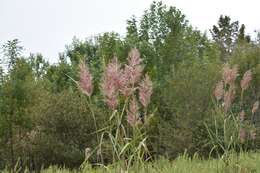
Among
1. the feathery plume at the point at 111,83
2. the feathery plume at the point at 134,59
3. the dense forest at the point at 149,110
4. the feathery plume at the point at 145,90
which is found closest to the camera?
the feathery plume at the point at 111,83

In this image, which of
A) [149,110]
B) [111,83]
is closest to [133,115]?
[111,83]

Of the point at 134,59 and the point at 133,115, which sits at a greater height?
the point at 134,59

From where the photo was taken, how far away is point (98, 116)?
2227 centimetres

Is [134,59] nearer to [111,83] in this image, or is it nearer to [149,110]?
[111,83]

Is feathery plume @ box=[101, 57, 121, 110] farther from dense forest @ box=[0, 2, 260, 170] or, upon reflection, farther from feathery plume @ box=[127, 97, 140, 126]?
dense forest @ box=[0, 2, 260, 170]

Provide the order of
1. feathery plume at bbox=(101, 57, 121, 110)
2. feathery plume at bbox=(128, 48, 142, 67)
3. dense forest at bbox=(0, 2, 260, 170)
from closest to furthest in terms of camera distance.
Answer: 1. feathery plume at bbox=(101, 57, 121, 110)
2. feathery plume at bbox=(128, 48, 142, 67)
3. dense forest at bbox=(0, 2, 260, 170)

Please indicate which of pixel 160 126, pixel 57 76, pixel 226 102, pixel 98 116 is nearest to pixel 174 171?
pixel 226 102

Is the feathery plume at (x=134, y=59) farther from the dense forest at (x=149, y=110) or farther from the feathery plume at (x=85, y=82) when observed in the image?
the dense forest at (x=149, y=110)

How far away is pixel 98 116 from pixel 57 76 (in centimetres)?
2235

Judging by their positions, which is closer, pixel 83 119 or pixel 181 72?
pixel 181 72

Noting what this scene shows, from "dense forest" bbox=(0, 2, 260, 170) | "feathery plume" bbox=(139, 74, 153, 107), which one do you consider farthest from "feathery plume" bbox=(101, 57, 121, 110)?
"dense forest" bbox=(0, 2, 260, 170)

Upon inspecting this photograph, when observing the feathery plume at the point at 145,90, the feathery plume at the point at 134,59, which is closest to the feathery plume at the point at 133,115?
the feathery plume at the point at 145,90

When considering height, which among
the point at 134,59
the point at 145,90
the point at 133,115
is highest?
the point at 134,59

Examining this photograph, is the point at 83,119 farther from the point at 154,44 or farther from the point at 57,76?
the point at 57,76
